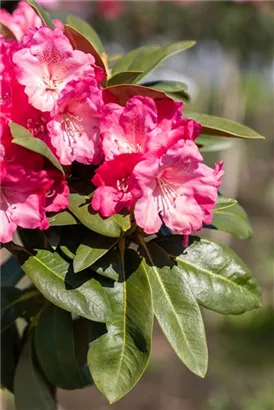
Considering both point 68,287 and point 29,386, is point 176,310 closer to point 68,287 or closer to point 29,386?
point 68,287

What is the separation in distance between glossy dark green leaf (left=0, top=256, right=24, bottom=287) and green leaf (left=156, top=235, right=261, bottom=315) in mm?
326

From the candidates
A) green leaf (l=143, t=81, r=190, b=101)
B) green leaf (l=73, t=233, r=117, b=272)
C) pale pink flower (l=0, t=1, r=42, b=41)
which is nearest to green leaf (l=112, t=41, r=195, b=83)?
green leaf (l=143, t=81, r=190, b=101)

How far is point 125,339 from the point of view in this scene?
2.69 ft

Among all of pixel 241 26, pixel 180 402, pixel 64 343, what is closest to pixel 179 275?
pixel 64 343

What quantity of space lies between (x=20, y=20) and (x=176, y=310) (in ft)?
1.61

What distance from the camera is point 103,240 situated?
0.80 m

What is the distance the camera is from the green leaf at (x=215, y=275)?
87 cm

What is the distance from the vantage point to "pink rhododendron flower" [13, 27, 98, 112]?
2.50 ft

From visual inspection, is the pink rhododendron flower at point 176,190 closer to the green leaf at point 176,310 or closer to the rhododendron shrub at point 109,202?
the rhododendron shrub at point 109,202

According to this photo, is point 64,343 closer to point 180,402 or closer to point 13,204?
point 13,204

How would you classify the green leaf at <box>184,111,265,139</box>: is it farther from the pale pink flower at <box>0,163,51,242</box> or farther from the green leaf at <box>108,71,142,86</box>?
the pale pink flower at <box>0,163,51,242</box>

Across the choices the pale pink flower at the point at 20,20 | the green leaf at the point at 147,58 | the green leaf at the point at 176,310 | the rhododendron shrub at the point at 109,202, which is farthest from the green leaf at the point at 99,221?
the pale pink flower at the point at 20,20

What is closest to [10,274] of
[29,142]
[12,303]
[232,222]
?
[12,303]

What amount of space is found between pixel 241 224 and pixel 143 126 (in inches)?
12.4
